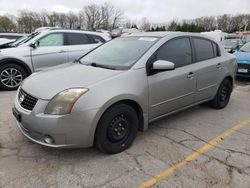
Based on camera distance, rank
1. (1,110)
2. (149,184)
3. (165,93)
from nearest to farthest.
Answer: (149,184) → (165,93) → (1,110)

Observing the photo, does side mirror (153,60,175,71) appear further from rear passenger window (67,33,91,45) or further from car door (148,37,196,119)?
rear passenger window (67,33,91,45)

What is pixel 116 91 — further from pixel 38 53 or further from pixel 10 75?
pixel 10 75

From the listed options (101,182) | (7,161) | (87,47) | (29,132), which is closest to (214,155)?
(101,182)

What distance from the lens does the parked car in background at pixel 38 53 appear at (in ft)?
20.0

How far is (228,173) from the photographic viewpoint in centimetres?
271

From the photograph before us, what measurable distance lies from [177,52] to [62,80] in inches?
75.2

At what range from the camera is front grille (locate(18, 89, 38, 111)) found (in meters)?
2.78

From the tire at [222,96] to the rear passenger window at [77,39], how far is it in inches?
167

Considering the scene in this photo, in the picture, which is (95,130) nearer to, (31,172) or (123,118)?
(123,118)

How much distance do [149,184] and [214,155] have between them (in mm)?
1090

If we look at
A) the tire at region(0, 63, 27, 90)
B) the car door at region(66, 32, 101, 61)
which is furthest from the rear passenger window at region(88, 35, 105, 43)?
the tire at region(0, 63, 27, 90)

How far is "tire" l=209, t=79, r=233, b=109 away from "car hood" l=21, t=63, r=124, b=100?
→ 2.55m

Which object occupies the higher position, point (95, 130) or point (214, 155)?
point (95, 130)

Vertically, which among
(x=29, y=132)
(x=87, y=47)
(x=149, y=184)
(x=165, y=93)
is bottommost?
(x=149, y=184)
